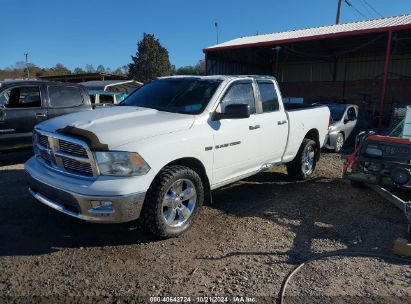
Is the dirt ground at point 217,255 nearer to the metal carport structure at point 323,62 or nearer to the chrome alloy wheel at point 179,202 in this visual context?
the chrome alloy wheel at point 179,202

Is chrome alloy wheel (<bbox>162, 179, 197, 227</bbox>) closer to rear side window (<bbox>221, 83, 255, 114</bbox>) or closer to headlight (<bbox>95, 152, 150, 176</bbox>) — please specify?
headlight (<bbox>95, 152, 150, 176</bbox>)

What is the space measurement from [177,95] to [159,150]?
140 cm

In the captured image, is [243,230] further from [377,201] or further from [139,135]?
[377,201]

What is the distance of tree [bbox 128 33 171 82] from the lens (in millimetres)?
45719

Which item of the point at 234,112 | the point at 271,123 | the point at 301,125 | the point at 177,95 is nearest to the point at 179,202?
the point at 234,112

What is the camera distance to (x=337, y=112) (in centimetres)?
1147

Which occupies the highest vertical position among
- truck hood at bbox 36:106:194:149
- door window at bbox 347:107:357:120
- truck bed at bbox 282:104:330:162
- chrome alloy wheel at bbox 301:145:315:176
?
truck hood at bbox 36:106:194:149

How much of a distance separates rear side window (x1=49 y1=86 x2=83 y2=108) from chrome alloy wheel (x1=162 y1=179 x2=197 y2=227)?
17.0 feet

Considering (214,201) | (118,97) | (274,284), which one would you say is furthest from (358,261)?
(118,97)

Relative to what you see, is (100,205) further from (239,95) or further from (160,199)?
(239,95)

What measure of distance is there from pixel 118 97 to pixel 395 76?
691 inches

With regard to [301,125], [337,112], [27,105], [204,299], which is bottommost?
[204,299]

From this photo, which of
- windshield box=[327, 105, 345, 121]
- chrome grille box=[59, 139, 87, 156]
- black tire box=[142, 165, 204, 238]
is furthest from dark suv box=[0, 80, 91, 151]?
windshield box=[327, 105, 345, 121]

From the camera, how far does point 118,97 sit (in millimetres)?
12289
